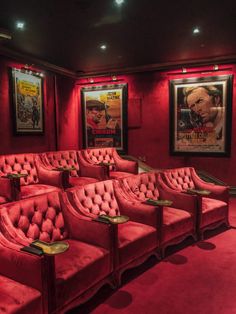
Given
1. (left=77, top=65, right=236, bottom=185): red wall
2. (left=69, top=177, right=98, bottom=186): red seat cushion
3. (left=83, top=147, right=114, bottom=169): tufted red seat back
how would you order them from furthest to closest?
(left=77, top=65, right=236, bottom=185): red wall, (left=83, top=147, right=114, bottom=169): tufted red seat back, (left=69, top=177, right=98, bottom=186): red seat cushion

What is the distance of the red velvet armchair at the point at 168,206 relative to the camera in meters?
3.35

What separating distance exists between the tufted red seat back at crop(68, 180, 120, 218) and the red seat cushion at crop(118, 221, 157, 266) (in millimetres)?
298

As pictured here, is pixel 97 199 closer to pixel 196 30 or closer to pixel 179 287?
pixel 179 287

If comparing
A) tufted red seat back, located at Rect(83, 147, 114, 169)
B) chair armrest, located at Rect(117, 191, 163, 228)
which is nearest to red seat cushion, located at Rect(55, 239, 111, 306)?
chair armrest, located at Rect(117, 191, 163, 228)

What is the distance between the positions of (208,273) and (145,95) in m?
5.09

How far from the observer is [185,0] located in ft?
11.5

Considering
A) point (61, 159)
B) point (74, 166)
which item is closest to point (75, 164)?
point (74, 166)

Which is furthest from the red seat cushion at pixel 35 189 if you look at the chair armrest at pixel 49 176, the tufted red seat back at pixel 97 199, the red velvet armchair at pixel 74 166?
the tufted red seat back at pixel 97 199

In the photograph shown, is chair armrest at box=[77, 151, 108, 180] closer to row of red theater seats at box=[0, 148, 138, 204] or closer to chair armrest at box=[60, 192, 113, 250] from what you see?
row of red theater seats at box=[0, 148, 138, 204]

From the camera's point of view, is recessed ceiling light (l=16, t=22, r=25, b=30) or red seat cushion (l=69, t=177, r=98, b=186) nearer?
recessed ceiling light (l=16, t=22, r=25, b=30)

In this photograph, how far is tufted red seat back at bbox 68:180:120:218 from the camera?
3.05 meters

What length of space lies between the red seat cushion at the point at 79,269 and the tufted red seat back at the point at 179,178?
6.43 feet

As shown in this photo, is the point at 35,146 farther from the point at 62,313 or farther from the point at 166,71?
the point at 62,313

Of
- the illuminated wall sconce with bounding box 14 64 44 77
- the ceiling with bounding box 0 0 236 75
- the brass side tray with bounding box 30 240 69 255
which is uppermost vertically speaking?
the ceiling with bounding box 0 0 236 75
